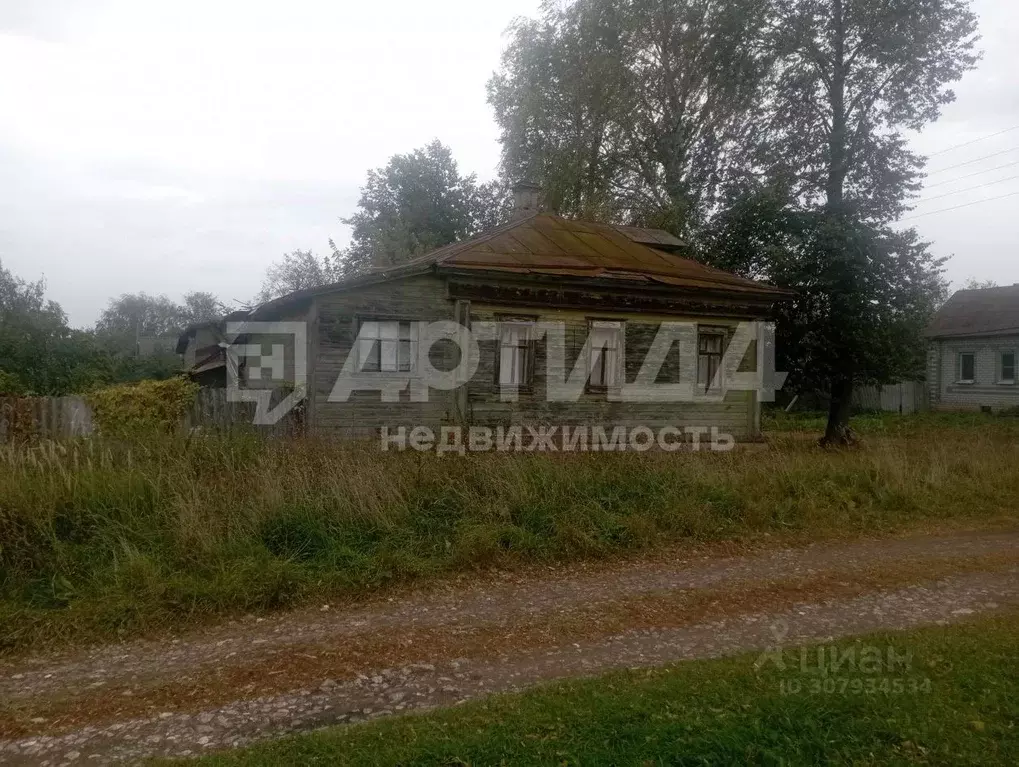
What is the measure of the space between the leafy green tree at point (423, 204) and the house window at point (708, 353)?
18909 millimetres

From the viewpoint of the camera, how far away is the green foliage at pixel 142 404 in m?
10.6

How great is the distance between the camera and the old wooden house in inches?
511

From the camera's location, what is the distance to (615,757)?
10.5ft

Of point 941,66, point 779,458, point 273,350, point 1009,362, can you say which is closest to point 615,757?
point 779,458

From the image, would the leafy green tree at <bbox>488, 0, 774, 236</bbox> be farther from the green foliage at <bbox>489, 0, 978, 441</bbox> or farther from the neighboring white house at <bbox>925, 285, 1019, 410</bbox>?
the neighboring white house at <bbox>925, 285, 1019, 410</bbox>

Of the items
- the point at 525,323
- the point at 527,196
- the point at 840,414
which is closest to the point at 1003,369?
→ the point at 840,414

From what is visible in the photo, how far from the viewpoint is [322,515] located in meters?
6.64

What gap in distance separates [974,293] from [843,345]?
2531cm

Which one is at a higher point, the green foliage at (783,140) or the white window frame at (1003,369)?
the green foliage at (783,140)

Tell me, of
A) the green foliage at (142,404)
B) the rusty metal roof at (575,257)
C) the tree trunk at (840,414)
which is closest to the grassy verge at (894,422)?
the tree trunk at (840,414)

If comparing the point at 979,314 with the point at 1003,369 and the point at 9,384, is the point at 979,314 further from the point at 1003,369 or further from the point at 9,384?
the point at 9,384

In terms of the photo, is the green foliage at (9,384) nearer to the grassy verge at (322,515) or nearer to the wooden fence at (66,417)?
the wooden fence at (66,417)

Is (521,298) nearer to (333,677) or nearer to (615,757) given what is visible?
(333,677)

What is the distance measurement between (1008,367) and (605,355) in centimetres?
2433
